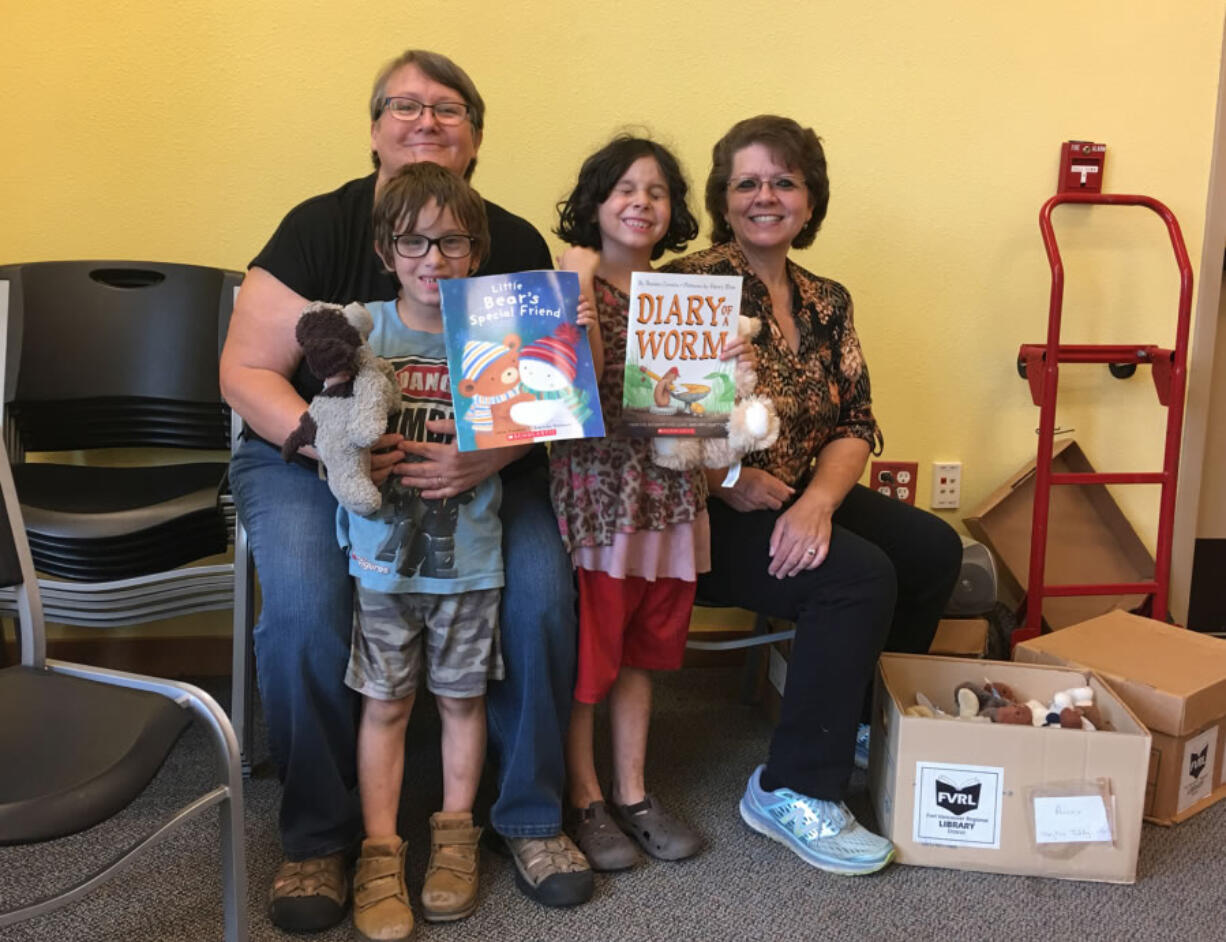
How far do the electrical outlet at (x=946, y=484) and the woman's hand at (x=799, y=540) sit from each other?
0.83 m

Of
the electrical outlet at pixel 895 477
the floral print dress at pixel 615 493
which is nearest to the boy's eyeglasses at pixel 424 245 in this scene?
the floral print dress at pixel 615 493

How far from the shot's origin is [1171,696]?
153cm

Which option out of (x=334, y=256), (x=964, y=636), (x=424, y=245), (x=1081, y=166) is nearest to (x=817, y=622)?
(x=964, y=636)

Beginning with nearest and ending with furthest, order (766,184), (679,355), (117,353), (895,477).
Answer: (679,355) → (766,184) → (117,353) → (895,477)

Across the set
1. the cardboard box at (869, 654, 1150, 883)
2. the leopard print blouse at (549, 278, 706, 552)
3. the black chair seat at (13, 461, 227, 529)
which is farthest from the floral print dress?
the black chair seat at (13, 461, 227, 529)

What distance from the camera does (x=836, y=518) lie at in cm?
170

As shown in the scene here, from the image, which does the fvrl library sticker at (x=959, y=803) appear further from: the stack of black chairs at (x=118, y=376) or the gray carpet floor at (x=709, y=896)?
the stack of black chairs at (x=118, y=376)

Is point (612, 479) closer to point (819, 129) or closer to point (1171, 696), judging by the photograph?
point (1171, 696)

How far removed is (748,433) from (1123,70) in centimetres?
149

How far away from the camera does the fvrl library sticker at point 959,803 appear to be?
1.40 meters

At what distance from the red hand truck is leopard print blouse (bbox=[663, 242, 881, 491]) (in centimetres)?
54

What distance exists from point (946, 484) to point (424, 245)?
1.47 meters

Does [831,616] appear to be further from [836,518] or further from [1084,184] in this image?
[1084,184]

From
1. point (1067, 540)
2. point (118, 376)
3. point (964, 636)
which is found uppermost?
point (118, 376)
